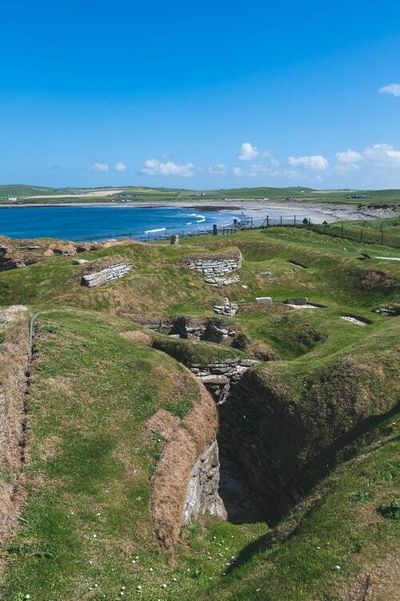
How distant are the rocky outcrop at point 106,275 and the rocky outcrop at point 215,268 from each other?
6244mm

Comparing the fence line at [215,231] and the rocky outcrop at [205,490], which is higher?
the fence line at [215,231]

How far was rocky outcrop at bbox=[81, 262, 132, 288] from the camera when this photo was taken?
3982cm

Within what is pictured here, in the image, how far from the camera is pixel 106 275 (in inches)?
1640

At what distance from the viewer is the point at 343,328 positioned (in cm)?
3288

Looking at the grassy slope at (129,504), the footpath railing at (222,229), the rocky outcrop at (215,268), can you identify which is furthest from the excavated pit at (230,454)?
the footpath railing at (222,229)

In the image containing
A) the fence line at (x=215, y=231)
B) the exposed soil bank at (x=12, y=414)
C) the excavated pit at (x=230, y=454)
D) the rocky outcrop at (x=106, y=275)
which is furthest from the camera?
the fence line at (x=215, y=231)

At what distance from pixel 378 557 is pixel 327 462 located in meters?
8.32

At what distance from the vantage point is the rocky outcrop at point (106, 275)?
39819 mm

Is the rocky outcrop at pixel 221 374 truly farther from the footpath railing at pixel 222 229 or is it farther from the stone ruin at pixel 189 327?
the footpath railing at pixel 222 229

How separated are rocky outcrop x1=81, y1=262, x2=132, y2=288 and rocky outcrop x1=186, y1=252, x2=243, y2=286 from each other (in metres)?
6.24

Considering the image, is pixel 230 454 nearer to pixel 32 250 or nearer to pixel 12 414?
pixel 12 414

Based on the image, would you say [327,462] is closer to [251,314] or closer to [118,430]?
[118,430]

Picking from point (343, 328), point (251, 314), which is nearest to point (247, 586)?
point (343, 328)

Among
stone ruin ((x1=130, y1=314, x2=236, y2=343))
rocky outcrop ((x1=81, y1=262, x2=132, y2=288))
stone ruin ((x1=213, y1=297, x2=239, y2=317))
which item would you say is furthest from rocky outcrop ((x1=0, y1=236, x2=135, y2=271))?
stone ruin ((x1=130, y1=314, x2=236, y2=343))
